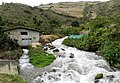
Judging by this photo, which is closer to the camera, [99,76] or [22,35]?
[99,76]

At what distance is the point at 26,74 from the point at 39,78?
199 cm

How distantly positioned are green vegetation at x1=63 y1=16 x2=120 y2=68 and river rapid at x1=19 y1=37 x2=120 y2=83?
0.97 m

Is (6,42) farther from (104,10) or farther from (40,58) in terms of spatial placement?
(104,10)

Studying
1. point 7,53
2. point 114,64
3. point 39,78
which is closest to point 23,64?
point 7,53

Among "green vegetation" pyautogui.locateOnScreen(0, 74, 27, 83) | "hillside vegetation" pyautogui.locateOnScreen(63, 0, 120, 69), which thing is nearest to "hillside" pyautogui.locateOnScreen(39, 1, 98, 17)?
"hillside vegetation" pyautogui.locateOnScreen(63, 0, 120, 69)

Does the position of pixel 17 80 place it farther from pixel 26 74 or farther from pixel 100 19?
A: pixel 100 19

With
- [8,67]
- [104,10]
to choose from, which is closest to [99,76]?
[8,67]

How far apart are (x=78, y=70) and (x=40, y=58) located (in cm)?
557

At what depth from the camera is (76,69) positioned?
29.4 metres

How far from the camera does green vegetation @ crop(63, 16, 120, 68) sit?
31.6 metres

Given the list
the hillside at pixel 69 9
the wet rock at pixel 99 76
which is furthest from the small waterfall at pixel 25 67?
the hillside at pixel 69 9

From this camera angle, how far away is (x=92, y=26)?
156 feet

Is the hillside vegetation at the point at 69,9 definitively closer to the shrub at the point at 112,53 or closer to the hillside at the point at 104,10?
the hillside at the point at 104,10

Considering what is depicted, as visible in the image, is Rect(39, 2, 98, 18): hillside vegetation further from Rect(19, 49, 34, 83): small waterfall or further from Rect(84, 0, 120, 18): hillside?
Rect(19, 49, 34, 83): small waterfall
